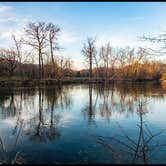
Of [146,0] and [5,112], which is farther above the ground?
[146,0]

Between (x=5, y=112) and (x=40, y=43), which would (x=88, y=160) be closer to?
(x=5, y=112)

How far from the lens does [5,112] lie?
1028cm

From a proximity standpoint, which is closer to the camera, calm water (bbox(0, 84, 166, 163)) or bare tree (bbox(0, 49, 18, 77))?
calm water (bbox(0, 84, 166, 163))

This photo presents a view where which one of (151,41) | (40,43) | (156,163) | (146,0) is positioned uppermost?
(40,43)

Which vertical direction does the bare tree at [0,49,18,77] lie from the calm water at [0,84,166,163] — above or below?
above

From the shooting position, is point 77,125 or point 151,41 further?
Answer: point 77,125

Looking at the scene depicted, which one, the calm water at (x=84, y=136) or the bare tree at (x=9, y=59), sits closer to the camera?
the calm water at (x=84, y=136)

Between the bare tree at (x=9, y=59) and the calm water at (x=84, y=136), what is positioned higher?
the bare tree at (x=9, y=59)

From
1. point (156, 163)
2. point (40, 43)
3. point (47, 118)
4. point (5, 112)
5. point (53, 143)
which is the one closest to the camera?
point (156, 163)

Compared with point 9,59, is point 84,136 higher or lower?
lower

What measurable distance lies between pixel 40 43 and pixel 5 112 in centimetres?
2104

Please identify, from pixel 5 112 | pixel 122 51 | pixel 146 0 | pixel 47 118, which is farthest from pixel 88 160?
pixel 122 51

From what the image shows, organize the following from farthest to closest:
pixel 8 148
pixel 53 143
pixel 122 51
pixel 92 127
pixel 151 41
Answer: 1. pixel 122 51
2. pixel 92 127
3. pixel 53 143
4. pixel 8 148
5. pixel 151 41

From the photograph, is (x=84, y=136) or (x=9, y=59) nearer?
(x=84, y=136)
